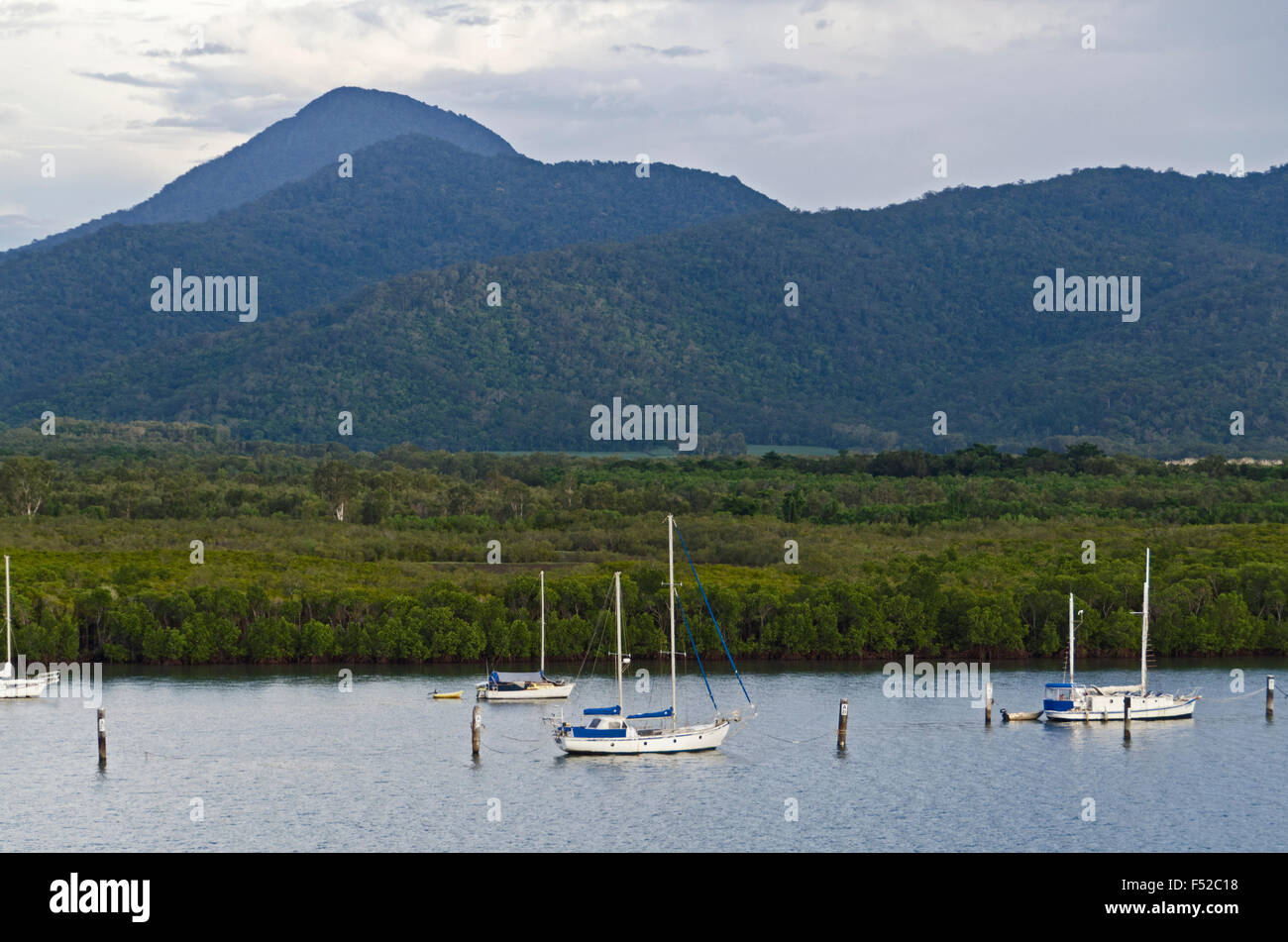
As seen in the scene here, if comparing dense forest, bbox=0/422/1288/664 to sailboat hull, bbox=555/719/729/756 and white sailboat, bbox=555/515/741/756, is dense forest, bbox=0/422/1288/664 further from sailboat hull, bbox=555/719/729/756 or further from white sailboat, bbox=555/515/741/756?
sailboat hull, bbox=555/719/729/756

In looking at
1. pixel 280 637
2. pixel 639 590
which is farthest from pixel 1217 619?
pixel 280 637

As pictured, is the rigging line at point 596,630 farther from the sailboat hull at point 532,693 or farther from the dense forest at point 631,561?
the sailboat hull at point 532,693

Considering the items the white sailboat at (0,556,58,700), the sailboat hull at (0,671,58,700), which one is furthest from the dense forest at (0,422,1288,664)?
the sailboat hull at (0,671,58,700)

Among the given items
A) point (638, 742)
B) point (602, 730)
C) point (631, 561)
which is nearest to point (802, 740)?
point (638, 742)

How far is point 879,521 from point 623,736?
229 feet

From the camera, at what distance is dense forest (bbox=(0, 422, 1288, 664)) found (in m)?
68.6

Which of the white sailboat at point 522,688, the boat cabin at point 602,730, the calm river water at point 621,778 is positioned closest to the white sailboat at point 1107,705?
the calm river water at point 621,778

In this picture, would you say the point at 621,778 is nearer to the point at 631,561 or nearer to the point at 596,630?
the point at 596,630

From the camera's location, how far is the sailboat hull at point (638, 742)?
46250 mm

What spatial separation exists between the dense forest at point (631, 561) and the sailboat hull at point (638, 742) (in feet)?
70.8

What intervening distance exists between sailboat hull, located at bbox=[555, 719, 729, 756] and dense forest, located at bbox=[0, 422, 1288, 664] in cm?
2157

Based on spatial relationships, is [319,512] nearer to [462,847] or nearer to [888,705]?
[888,705]

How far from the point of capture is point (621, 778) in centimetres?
4381

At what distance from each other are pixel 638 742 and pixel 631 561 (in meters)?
41.2
